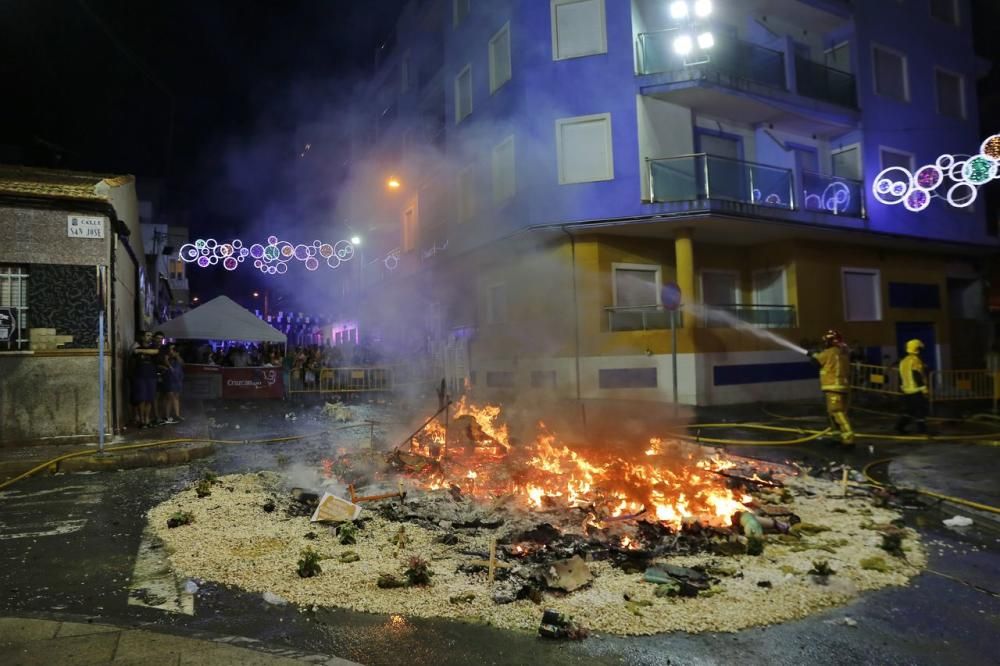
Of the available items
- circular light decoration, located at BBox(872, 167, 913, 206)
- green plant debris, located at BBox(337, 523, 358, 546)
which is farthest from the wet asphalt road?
circular light decoration, located at BBox(872, 167, 913, 206)

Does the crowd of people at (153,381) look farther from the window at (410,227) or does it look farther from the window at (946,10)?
the window at (946,10)

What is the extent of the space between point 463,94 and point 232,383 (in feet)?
37.5

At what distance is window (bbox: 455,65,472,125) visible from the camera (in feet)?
56.5

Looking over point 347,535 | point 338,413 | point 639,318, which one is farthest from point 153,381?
point 639,318

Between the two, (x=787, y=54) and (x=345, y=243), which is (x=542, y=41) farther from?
(x=345, y=243)

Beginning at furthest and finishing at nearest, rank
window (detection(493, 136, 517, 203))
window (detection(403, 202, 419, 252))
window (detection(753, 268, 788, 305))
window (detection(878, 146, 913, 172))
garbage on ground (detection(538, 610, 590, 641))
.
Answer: window (detection(403, 202, 419, 252)), window (detection(878, 146, 913, 172)), window (detection(753, 268, 788, 305)), window (detection(493, 136, 517, 203)), garbage on ground (detection(538, 610, 590, 641))

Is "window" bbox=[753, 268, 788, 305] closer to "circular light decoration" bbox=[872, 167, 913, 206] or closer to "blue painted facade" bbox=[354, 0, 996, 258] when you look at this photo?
"blue painted facade" bbox=[354, 0, 996, 258]

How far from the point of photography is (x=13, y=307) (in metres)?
8.52

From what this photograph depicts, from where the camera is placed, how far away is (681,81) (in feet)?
45.2

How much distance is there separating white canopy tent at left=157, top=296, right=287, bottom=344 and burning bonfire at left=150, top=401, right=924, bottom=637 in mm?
10288

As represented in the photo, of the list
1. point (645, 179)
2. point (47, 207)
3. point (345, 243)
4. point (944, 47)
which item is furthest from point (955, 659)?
point (944, 47)

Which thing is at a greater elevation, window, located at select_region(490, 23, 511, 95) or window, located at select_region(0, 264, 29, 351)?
window, located at select_region(490, 23, 511, 95)

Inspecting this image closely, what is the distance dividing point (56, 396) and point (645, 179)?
12.7 m

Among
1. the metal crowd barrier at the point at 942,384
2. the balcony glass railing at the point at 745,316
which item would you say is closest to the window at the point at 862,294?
the metal crowd barrier at the point at 942,384
